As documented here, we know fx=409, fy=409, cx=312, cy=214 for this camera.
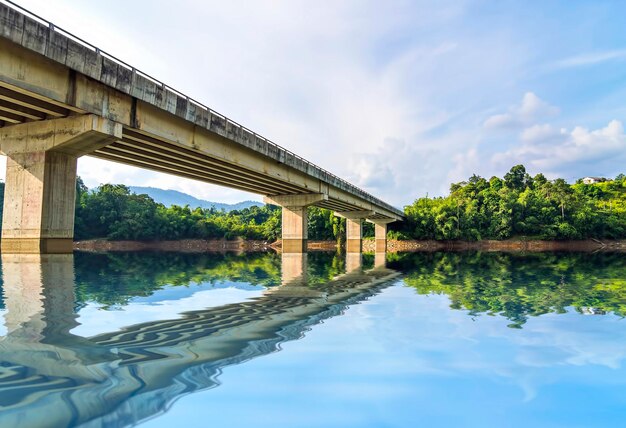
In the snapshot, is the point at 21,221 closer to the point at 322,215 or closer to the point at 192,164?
the point at 192,164

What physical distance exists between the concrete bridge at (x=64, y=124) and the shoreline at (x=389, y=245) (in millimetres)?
60521

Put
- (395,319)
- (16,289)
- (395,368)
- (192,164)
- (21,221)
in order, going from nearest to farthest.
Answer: (395,368) < (395,319) < (16,289) < (21,221) < (192,164)

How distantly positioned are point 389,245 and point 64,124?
301 ft

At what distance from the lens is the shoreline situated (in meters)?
88.9

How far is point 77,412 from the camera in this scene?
4.79m

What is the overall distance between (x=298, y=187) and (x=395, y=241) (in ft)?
213

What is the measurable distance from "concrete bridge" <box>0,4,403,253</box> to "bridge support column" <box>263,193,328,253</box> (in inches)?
816

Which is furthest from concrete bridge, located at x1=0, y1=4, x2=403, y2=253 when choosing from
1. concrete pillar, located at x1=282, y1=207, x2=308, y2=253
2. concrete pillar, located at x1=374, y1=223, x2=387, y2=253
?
concrete pillar, located at x1=374, y1=223, x2=387, y2=253

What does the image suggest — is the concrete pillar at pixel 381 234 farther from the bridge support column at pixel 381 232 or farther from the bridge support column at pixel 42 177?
the bridge support column at pixel 42 177

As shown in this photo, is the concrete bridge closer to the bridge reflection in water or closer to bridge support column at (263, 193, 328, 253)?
the bridge reflection in water

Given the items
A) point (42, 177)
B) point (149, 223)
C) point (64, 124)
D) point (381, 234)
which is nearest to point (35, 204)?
point (42, 177)

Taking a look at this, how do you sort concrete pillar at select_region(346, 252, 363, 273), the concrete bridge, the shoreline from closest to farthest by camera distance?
1. the concrete bridge
2. concrete pillar at select_region(346, 252, 363, 273)
3. the shoreline

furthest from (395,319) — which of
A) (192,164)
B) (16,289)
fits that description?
(192,164)

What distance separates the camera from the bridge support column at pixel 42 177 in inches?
736
